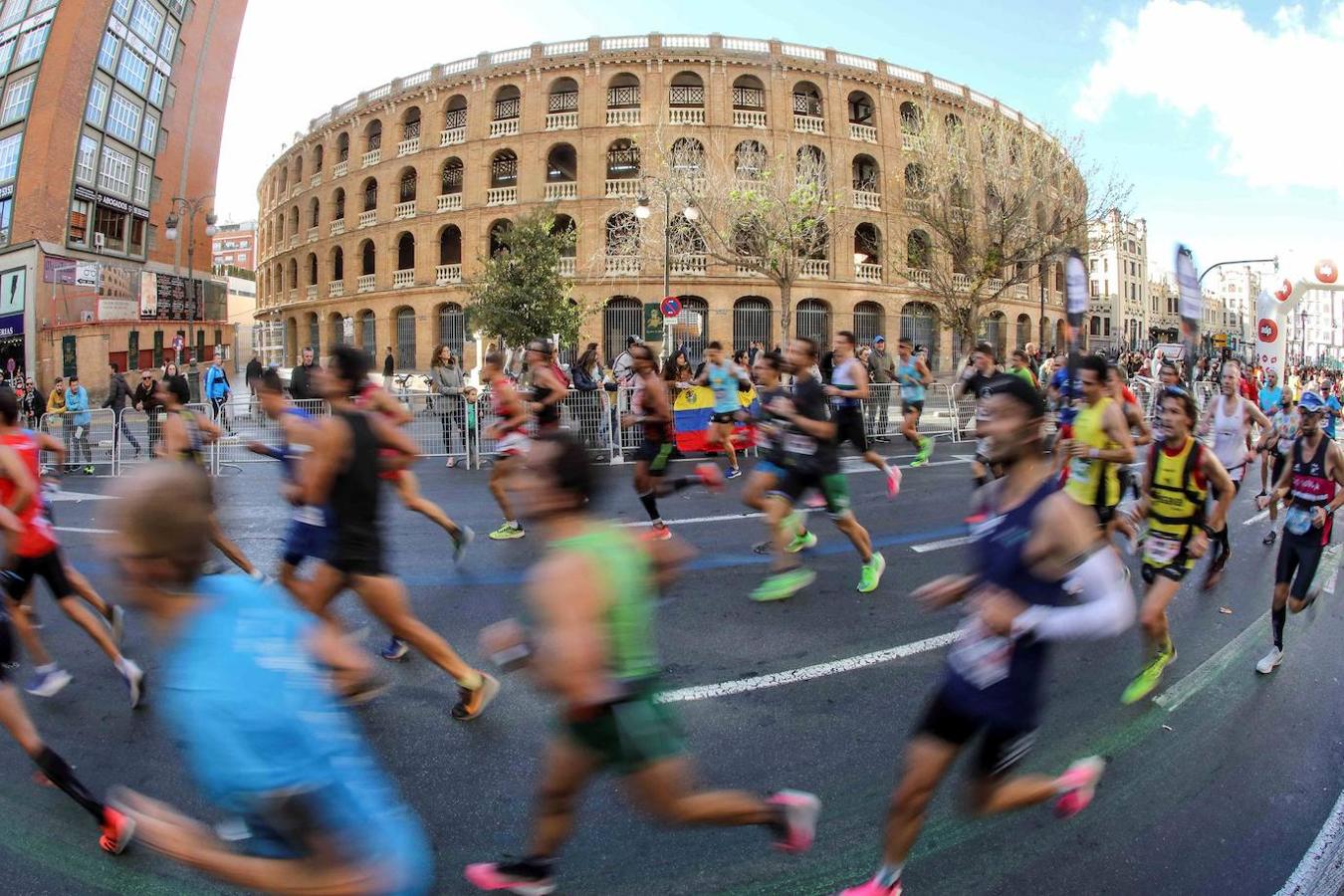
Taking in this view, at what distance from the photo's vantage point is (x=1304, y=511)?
470 cm

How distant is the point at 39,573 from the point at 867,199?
1319 inches

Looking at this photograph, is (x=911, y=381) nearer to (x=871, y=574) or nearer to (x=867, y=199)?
(x=871, y=574)

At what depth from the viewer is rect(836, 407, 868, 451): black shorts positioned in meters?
8.03

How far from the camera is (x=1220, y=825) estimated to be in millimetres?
2941

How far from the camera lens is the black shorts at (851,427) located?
803cm

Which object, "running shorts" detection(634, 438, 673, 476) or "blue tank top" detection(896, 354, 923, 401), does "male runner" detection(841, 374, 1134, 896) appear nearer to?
"running shorts" detection(634, 438, 673, 476)

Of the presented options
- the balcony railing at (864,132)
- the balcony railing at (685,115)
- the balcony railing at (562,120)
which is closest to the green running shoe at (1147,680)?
the balcony railing at (685,115)

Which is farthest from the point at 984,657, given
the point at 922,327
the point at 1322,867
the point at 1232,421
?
the point at 922,327

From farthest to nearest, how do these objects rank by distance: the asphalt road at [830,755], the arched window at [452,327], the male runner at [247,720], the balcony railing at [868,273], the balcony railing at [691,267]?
1. the arched window at [452,327]
2. the balcony railing at [868,273]
3. the balcony railing at [691,267]
4. the asphalt road at [830,755]
5. the male runner at [247,720]

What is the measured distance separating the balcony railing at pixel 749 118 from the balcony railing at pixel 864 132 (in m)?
4.40

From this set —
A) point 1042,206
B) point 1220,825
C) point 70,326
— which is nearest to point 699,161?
A: point 1042,206

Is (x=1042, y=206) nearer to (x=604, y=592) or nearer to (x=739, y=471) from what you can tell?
(x=739, y=471)

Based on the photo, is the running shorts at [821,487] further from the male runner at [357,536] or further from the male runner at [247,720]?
the male runner at [247,720]

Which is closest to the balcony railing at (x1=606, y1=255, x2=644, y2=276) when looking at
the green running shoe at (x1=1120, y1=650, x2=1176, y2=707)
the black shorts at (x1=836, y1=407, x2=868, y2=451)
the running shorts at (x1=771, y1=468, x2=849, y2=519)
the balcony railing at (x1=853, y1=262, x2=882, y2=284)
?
the balcony railing at (x1=853, y1=262, x2=882, y2=284)
